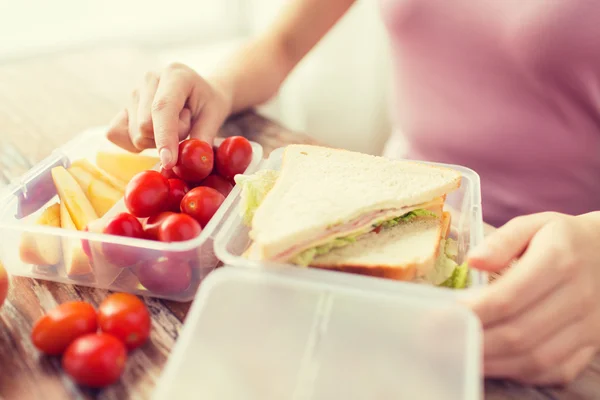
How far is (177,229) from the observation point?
720 mm

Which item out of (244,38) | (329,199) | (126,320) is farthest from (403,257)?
(244,38)

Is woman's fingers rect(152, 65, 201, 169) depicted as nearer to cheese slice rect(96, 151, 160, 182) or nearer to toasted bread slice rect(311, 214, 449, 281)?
cheese slice rect(96, 151, 160, 182)

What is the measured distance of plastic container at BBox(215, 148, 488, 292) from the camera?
66 centimetres

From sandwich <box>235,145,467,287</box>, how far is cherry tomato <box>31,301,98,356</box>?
210mm

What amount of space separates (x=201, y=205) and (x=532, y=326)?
0.44 meters

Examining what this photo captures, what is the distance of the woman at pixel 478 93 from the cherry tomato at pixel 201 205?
11 centimetres

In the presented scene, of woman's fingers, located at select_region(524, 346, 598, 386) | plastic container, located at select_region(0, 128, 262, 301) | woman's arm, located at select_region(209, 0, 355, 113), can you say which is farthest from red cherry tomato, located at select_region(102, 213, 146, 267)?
woman's arm, located at select_region(209, 0, 355, 113)

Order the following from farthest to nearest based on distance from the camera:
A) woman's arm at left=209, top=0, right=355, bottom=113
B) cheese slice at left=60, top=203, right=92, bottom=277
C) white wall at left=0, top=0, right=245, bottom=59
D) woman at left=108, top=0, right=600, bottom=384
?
white wall at left=0, top=0, right=245, bottom=59
woman's arm at left=209, top=0, right=355, bottom=113
woman at left=108, top=0, right=600, bottom=384
cheese slice at left=60, top=203, right=92, bottom=277

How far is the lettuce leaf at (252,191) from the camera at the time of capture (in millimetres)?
764

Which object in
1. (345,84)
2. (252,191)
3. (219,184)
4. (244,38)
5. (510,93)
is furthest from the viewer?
(244,38)

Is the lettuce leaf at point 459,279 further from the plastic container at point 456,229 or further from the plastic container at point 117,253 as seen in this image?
the plastic container at point 117,253

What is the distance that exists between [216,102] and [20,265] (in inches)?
19.2

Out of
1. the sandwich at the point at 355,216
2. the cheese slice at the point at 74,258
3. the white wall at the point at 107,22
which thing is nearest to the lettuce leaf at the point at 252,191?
the sandwich at the point at 355,216

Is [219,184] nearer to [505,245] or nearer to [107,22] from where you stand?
[505,245]
